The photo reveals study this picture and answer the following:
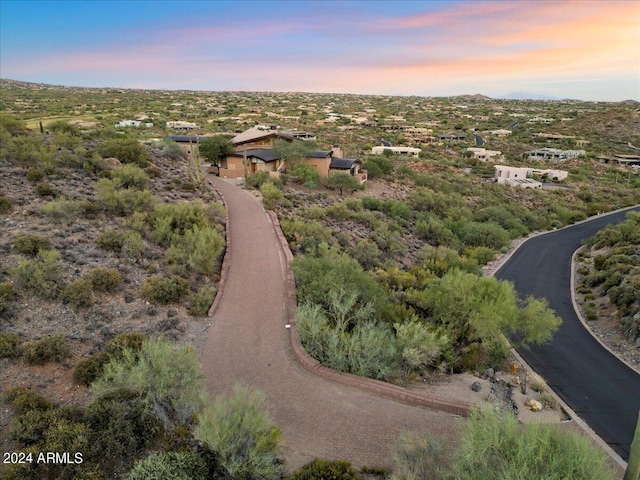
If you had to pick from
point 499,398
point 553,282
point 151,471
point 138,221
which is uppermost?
point 138,221

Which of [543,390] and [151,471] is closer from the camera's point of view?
[151,471]

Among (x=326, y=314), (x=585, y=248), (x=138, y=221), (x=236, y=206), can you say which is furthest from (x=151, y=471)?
(x=585, y=248)

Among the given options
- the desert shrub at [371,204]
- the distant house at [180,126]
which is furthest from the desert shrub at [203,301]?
the distant house at [180,126]

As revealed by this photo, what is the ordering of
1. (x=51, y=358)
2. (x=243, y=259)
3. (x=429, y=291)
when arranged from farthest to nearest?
1. (x=243, y=259)
2. (x=429, y=291)
3. (x=51, y=358)

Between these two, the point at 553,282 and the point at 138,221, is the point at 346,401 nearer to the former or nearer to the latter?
the point at 138,221

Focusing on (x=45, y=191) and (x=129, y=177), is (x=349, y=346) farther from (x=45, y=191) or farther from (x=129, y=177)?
(x=129, y=177)

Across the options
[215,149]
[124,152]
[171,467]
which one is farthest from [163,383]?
[215,149]
